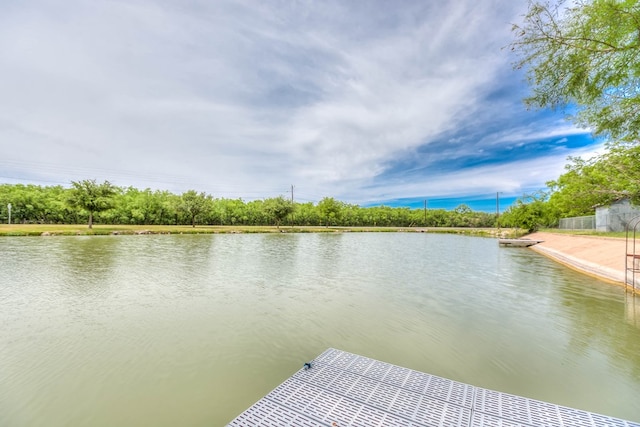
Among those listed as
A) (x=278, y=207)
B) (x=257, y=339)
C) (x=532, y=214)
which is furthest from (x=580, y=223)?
(x=257, y=339)

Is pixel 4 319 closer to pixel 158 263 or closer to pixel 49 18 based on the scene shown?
pixel 158 263

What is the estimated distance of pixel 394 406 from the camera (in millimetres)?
3084

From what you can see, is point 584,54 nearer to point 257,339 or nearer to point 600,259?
point 257,339

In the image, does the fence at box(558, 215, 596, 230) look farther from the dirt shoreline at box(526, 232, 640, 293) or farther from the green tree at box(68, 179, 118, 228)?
the green tree at box(68, 179, 118, 228)

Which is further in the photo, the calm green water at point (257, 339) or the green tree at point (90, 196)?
the green tree at point (90, 196)

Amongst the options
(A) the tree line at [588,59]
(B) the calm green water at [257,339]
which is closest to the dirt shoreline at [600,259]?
(B) the calm green water at [257,339]

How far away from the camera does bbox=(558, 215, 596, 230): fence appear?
31.3 meters

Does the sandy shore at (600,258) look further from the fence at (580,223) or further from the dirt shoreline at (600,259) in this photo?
the fence at (580,223)

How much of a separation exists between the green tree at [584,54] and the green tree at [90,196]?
46247mm

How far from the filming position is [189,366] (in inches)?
176

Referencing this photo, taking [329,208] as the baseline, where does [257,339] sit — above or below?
below

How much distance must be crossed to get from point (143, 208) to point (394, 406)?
66526 mm

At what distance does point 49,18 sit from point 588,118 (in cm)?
1898

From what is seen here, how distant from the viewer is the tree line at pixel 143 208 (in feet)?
129
